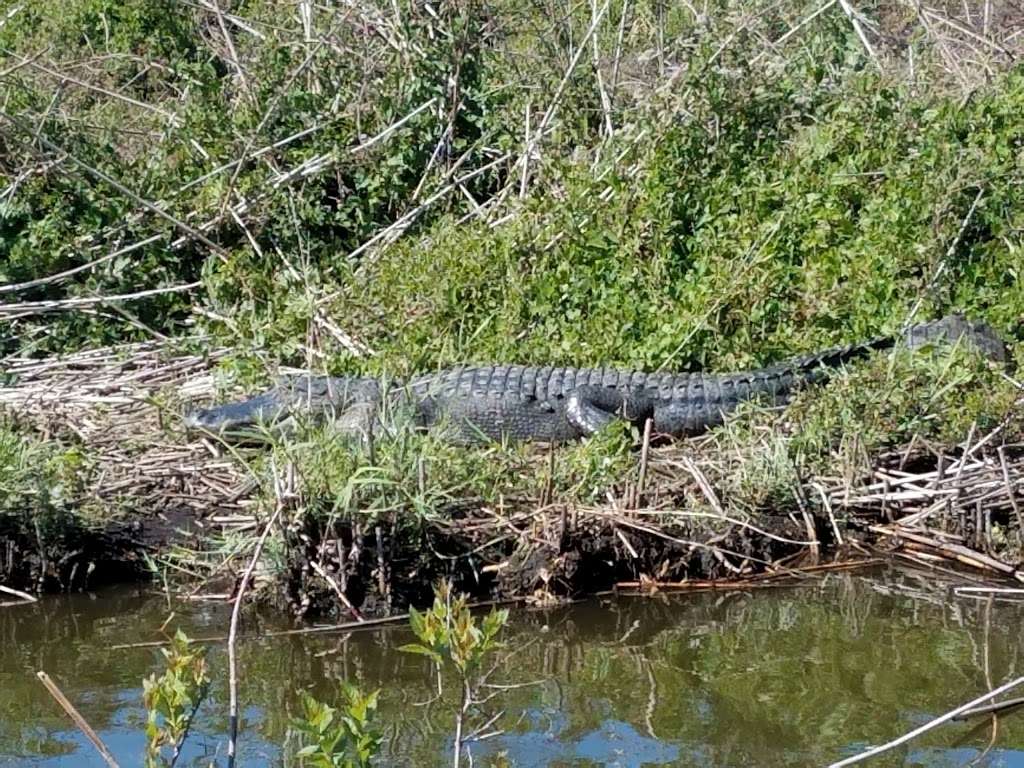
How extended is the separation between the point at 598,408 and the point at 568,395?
0.44ft

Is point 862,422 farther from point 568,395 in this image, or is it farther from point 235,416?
point 235,416

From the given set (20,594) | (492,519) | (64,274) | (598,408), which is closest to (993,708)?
(492,519)

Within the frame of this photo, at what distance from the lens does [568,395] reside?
6.20m

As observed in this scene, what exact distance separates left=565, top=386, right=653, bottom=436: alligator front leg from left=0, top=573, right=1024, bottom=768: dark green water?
4.02ft

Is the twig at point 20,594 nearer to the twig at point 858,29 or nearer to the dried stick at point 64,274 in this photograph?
the dried stick at point 64,274

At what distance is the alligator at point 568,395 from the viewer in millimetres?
6047

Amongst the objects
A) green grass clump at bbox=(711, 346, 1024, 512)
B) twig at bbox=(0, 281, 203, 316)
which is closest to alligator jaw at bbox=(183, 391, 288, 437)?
twig at bbox=(0, 281, 203, 316)

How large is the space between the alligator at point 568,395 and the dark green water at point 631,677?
44.2 inches

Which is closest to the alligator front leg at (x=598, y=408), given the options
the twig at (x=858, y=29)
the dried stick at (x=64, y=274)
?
the dried stick at (x=64, y=274)

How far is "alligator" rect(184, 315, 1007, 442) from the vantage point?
605cm

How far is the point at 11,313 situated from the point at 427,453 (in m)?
2.93

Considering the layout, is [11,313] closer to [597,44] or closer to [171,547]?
[171,547]

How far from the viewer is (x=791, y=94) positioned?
25.5 ft

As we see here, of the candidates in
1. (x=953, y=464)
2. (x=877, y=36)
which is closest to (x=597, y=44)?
(x=877, y=36)
